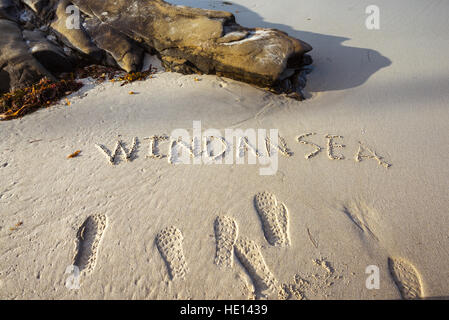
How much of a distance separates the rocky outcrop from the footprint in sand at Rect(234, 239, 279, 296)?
7.56 feet

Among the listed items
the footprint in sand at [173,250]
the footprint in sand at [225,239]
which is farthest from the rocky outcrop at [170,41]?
the footprint in sand at [173,250]

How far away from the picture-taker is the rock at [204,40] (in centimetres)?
340

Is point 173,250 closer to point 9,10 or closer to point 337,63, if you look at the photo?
point 337,63

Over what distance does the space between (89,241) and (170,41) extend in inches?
121

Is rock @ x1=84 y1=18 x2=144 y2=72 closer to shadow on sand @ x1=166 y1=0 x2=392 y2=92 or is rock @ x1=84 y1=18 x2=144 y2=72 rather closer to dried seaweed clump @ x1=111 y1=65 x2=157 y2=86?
dried seaweed clump @ x1=111 y1=65 x2=157 y2=86

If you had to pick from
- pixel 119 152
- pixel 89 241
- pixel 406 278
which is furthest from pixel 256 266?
pixel 119 152

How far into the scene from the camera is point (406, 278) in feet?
6.35

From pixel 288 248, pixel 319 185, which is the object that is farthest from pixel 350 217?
pixel 288 248

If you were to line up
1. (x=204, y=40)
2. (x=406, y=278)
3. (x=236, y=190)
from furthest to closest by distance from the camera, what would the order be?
1. (x=204, y=40)
2. (x=236, y=190)
3. (x=406, y=278)

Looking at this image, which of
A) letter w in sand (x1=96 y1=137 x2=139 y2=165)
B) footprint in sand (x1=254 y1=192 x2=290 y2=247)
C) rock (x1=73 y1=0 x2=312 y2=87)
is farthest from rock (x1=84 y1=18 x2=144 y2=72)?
footprint in sand (x1=254 y1=192 x2=290 y2=247)

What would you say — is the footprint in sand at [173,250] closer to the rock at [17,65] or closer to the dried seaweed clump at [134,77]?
the dried seaweed clump at [134,77]

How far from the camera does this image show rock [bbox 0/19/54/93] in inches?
137

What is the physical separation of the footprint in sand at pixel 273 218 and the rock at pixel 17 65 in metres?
3.60
